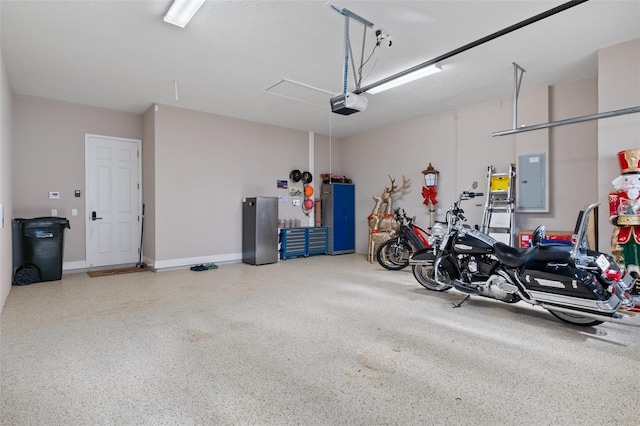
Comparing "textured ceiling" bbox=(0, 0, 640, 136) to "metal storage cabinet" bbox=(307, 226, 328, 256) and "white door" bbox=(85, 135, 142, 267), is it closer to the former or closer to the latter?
"white door" bbox=(85, 135, 142, 267)

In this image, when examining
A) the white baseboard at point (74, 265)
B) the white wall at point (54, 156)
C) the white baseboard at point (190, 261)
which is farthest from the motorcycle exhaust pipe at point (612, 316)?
the white wall at point (54, 156)

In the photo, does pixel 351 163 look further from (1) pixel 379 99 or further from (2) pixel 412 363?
(2) pixel 412 363

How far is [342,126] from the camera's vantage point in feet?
25.2

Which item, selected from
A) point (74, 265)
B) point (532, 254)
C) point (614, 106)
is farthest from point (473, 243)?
point (74, 265)

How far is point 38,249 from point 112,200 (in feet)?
4.87

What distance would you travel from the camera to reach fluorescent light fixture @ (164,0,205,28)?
9.98 ft

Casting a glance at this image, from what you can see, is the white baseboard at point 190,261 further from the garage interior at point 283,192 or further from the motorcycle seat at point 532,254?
the motorcycle seat at point 532,254

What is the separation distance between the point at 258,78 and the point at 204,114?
2.17 m

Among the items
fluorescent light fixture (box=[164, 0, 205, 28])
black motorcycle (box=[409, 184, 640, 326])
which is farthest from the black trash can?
black motorcycle (box=[409, 184, 640, 326])

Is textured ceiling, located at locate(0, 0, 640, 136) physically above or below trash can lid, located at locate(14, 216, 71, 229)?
above

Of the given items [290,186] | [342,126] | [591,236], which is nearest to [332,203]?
[290,186]

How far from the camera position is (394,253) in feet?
20.1

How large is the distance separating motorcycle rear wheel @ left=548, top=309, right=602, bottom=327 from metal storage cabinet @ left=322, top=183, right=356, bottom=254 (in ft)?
17.1

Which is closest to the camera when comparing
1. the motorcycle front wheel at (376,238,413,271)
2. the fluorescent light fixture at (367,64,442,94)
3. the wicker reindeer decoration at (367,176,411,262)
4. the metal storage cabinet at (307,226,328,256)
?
the fluorescent light fixture at (367,64,442,94)
